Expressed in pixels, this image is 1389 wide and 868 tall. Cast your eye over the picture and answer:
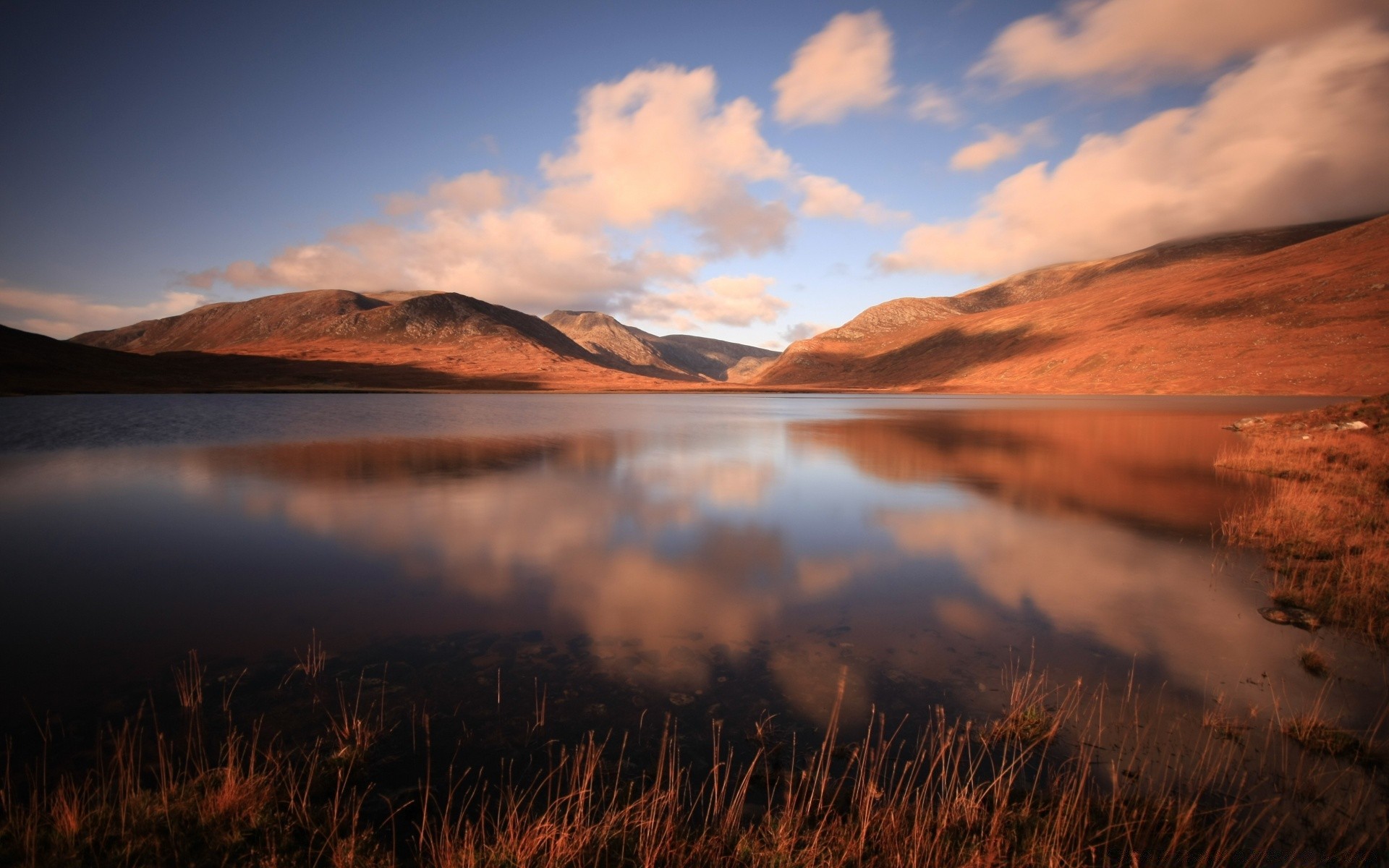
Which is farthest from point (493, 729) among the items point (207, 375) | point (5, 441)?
point (207, 375)

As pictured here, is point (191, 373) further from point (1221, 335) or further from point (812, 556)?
point (1221, 335)

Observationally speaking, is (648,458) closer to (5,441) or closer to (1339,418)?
(1339,418)

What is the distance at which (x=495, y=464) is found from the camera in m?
25.8

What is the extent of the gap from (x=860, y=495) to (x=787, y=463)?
782 centimetres

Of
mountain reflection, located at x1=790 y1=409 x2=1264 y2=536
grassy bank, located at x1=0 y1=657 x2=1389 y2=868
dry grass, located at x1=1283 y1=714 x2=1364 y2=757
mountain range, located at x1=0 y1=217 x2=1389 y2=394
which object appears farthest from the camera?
mountain range, located at x1=0 y1=217 x2=1389 y2=394

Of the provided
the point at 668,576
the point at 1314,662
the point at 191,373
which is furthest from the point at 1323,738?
the point at 191,373

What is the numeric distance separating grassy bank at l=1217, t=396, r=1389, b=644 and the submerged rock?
0.60 feet

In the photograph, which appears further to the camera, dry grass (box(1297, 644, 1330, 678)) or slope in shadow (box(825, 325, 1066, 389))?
slope in shadow (box(825, 325, 1066, 389))

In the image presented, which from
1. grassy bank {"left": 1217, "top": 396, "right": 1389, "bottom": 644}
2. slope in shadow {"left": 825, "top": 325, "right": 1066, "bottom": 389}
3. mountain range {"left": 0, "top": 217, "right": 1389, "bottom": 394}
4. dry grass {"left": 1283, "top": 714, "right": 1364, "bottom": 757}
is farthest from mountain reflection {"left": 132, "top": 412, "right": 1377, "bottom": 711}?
slope in shadow {"left": 825, "top": 325, "right": 1066, "bottom": 389}

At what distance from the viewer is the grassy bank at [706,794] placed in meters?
4.30

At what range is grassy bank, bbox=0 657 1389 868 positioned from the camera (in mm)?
4297

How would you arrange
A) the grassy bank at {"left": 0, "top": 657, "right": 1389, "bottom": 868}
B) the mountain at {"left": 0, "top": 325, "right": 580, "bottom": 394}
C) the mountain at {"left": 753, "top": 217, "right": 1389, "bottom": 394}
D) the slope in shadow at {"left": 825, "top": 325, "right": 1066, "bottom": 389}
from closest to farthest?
the grassy bank at {"left": 0, "top": 657, "right": 1389, "bottom": 868}
the mountain at {"left": 753, "top": 217, "right": 1389, "bottom": 394}
the mountain at {"left": 0, "top": 325, "right": 580, "bottom": 394}
the slope in shadow at {"left": 825, "top": 325, "right": 1066, "bottom": 389}

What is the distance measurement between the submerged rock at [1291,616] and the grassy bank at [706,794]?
3.61 m

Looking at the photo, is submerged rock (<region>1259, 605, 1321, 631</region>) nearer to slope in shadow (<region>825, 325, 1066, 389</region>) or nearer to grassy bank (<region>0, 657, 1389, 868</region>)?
grassy bank (<region>0, 657, 1389, 868</region>)
